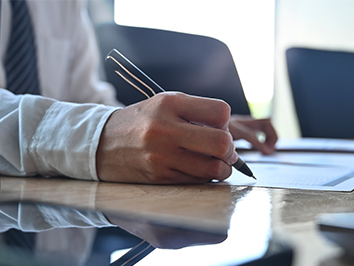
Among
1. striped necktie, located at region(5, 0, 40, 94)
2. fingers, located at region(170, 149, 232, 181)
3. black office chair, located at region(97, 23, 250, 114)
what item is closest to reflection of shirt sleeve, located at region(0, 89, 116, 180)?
fingers, located at region(170, 149, 232, 181)

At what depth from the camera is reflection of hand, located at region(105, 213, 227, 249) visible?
21 cm

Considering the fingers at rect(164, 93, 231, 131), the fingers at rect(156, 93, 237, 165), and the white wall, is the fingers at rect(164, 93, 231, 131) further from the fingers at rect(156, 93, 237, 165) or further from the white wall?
the white wall

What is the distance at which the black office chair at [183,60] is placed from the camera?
42.1 inches

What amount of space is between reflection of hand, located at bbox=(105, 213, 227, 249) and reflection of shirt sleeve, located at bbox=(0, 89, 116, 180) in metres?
0.22

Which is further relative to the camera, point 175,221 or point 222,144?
point 222,144

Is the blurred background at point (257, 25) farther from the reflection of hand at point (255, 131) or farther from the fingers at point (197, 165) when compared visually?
the fingers at point (197, 165)

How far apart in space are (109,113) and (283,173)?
246mm

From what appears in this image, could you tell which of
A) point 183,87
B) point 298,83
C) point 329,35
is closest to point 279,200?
point 183,87

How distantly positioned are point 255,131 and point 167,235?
85 centimetres

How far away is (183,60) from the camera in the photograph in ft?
4.00

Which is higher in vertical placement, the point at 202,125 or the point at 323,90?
the point at 202,125

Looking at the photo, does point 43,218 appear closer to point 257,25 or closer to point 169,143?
point 169,143

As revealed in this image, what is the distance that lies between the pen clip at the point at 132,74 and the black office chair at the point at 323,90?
1.65 metres

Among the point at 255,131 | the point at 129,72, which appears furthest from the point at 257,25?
the point at 129,72
